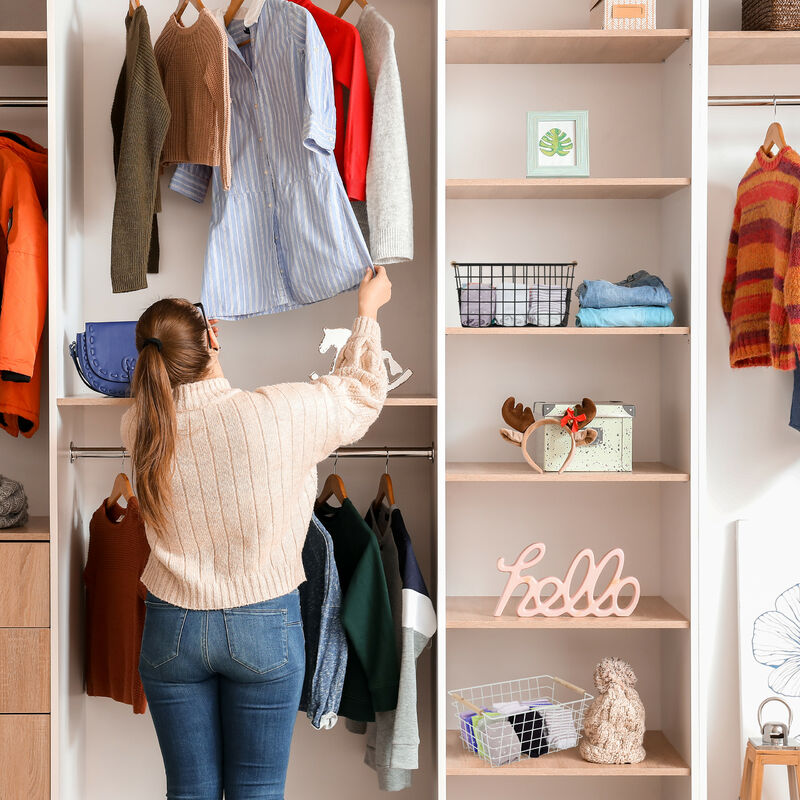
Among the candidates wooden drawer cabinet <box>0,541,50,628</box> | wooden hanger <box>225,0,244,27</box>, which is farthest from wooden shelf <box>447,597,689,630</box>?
wooden hanger <box>225,0,244,27</box>

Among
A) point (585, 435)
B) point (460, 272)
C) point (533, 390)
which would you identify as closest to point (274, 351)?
point (460, 272)

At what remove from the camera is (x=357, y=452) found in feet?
7.76

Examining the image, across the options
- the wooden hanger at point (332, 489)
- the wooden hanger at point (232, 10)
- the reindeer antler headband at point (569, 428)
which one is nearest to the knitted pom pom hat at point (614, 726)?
the reindeer antler headband at point (569, 428)

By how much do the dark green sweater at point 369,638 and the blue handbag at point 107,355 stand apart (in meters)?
0.74

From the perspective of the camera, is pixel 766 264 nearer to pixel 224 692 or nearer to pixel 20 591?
pixel 224 692

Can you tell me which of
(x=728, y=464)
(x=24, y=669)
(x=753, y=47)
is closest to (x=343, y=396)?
(x=24, y=669)

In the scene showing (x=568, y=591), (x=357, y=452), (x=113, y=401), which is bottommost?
(x=568, y=591)

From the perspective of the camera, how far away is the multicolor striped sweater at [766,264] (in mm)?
2211

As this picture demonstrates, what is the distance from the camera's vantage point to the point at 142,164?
2195 mm

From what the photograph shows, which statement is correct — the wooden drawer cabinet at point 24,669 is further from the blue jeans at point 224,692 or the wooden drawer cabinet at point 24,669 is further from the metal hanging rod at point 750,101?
the metal hanging rod at point 750,101

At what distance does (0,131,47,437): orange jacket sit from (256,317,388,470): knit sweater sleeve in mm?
818

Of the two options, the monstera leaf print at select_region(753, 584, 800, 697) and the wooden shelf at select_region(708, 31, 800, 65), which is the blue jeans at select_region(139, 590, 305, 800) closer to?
the monstera leaf print at select_region(753, 584, 800, 697)

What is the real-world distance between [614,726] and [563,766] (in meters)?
0.17

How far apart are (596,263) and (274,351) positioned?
3.35ft
